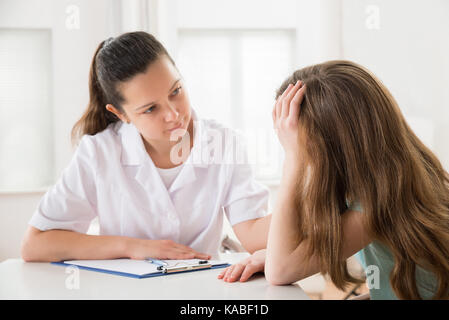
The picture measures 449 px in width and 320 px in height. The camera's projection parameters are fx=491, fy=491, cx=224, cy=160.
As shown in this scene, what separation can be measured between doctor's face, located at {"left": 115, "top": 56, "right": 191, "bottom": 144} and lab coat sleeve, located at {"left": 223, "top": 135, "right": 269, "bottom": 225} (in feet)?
0.67

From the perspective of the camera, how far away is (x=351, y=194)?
39.9 inches

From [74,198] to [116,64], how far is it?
39 centimetres

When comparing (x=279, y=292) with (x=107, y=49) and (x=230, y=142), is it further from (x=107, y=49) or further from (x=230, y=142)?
(x=107, y=49)

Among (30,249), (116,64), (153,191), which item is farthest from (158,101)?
(30,249)

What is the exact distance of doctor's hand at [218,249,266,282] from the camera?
1.04m

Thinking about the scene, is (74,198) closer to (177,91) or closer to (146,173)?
(146,173)


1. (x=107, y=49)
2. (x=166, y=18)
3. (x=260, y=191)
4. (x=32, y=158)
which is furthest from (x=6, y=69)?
(x=260, y=191)

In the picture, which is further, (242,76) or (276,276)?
(242,76)

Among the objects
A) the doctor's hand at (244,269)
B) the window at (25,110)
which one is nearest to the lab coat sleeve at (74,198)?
the doctor's hand at (244,269)

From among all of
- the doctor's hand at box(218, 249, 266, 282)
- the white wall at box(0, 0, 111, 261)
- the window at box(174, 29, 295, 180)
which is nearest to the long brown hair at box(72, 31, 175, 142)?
the doctor's hand at box(218, 249, 266, 282)

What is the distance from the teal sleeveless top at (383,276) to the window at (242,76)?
9.12 feet

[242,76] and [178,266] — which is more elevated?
[242,76]

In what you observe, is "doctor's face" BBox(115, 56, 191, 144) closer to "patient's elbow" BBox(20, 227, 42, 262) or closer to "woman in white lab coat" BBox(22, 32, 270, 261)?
"woman in white lab coat" BBox(22, 32, 270, 261)

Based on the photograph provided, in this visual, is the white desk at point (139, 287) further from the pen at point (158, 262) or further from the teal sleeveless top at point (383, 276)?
the teal sleeveless top at point (383, 276)
